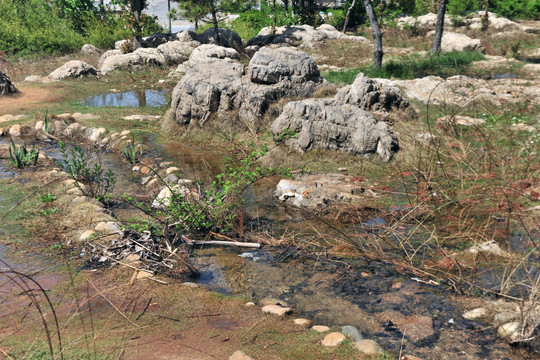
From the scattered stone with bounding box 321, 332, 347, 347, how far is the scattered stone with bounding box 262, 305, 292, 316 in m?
0.53

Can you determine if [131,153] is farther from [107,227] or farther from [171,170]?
[107,227]

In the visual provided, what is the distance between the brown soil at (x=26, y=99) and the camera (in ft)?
40.3

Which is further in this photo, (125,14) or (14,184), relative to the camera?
(125,14)

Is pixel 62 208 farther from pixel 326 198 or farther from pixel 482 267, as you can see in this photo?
pixel 482 267

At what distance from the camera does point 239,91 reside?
31.8 feet

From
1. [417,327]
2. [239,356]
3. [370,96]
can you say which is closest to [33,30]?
[370,96]

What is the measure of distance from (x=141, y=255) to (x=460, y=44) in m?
16.6

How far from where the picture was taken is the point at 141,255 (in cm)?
496

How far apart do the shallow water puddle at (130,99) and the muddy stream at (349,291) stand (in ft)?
25.3

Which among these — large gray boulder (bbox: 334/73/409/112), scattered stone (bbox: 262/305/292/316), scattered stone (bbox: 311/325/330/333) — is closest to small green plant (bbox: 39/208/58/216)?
scattered stone (bbox: 262/305/292/316)

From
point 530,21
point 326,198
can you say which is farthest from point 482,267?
point 530,21

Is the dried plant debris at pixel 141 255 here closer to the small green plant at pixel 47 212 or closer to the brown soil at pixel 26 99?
the small green plant at pixel 47 212

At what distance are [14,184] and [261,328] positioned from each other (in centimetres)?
500

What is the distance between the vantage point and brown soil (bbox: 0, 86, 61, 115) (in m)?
12.3
